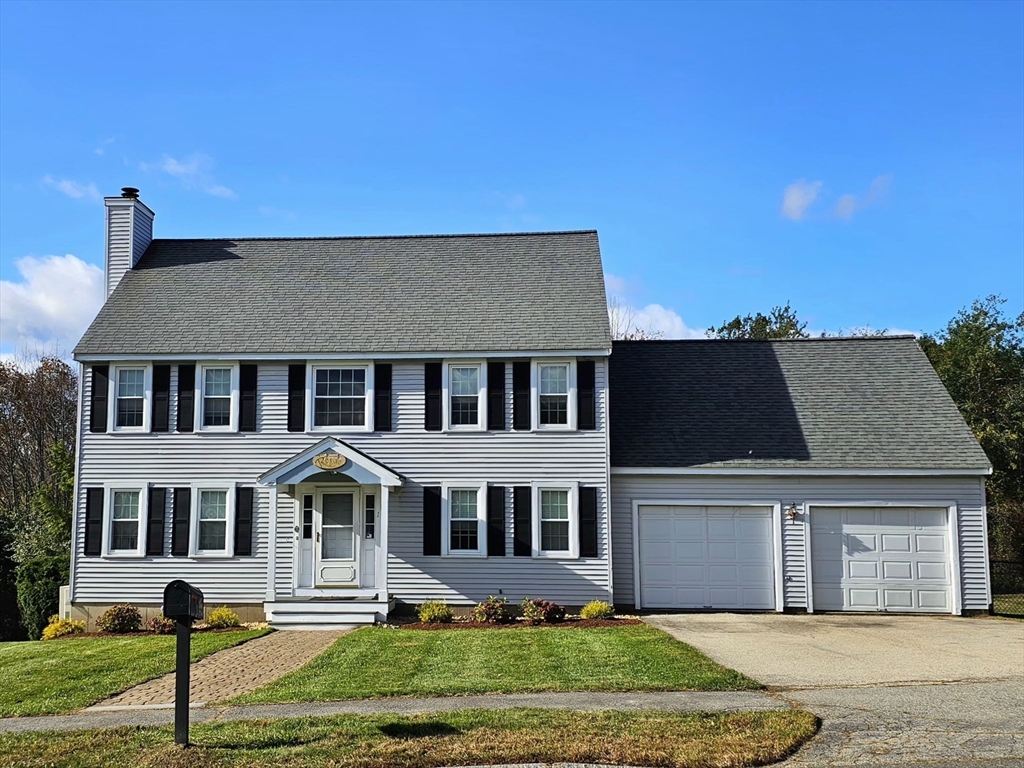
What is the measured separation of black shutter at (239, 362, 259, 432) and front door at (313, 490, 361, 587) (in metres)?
2.11

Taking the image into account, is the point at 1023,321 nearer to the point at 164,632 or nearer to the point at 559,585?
the point at 559,585

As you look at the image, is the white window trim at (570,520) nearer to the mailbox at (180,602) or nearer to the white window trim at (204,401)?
the white window trim at (204,401)

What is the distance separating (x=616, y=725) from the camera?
815cm

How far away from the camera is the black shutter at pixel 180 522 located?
18.5 m

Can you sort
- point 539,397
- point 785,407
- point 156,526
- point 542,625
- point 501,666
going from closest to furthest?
1. point 501,666
2. point 542,625
3. point 539,397
4. point 156,526
5. point 785,407

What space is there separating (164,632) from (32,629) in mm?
5314

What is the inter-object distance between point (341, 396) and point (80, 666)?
25.0 ft

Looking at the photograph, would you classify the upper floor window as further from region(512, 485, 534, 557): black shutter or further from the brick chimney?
region(512, 485, 534, 557): black shutter

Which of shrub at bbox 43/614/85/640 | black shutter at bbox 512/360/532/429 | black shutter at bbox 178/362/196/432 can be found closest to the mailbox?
black shutter at bbox 512/360/532/429

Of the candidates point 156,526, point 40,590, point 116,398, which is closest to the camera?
point 156,526

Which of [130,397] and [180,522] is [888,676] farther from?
[130,397]

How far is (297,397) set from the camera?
18.8 meters

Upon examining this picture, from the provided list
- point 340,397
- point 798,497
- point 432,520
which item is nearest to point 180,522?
point 340,397

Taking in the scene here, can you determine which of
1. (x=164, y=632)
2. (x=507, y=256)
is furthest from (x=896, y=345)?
(x=164, y=632)
